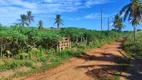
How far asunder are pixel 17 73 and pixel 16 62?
1578 mm

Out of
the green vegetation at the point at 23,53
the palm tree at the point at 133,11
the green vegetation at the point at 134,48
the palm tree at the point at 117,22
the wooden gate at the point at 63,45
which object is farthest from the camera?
the palm tree at the point at 117,22

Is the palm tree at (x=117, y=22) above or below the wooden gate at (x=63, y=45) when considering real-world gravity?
above

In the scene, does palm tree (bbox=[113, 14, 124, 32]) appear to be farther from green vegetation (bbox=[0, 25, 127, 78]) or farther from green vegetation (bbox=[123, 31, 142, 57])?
green vegetation (bbox=[0, 25, 127, 78])

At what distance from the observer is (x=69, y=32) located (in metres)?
30.0

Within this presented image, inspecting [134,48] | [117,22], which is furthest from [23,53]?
[117,22]

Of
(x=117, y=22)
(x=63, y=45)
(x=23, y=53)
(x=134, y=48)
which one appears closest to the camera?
(x=23, y=53)

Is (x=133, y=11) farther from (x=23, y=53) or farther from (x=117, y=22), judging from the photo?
(x=117, y=22)

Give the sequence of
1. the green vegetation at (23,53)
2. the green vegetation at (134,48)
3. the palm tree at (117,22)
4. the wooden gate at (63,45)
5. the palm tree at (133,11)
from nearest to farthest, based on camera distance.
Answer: the green vegetation at (23,53)
the wooden gate at (63,45)
the green vegetation at (134,48)
the palm tree at (133,11)
the palm tree at (117,22)

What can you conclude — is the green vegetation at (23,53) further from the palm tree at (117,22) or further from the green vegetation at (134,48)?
the palm tree at (117,22)

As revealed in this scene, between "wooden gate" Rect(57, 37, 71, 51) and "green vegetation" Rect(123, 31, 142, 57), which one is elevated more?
"wooden gate" Rect(57, 37, 71, 51)

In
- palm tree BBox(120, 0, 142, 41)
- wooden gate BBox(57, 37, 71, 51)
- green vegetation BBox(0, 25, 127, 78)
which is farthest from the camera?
palm tree BBox(120, 0, 142, 41)

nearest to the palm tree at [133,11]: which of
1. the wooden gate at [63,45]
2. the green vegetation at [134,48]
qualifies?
the green vegetation at [134,48]

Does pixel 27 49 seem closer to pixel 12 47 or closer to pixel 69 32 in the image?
pixel 12 47

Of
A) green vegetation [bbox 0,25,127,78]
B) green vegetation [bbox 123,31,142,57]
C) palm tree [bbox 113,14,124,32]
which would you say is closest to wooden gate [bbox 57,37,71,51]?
green vegetation [bbox 0,25,127,78]
